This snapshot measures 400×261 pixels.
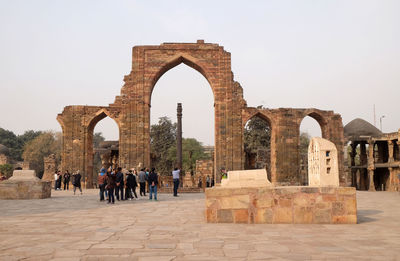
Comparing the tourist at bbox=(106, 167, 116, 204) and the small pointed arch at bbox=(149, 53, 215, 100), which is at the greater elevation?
the small pointed arch at bbox=(149, 53, 215, 100)

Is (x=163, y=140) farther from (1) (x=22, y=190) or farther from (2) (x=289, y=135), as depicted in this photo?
(1) (x=22, y=190)

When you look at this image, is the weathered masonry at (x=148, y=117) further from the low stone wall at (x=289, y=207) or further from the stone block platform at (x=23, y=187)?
the low stone wall at (x=289, y=207)

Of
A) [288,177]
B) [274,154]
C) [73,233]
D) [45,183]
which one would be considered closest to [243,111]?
[274,154]

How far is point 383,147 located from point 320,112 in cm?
716

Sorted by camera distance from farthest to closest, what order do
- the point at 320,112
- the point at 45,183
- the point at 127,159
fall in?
1. the point at 320,112
2. the point at 127,159
3. the point at 45,183

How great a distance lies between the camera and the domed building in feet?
72.5

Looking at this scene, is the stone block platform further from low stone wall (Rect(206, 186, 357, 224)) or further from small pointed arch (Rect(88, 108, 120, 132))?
low stone wall (Rect(206, 186, 357, 224))

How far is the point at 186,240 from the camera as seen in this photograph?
15.4ft

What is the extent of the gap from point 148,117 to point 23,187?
8.90 m

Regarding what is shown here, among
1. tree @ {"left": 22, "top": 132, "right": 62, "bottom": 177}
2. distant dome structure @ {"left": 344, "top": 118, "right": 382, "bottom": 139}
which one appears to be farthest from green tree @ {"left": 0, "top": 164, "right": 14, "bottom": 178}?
distant dome structure @ {"left": 344, "top": 118, "right": 382, "bottom": 139}

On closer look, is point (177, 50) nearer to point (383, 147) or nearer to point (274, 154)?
point (274, 154)

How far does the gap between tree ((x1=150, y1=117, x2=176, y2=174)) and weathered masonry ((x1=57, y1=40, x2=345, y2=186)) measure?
894 inches

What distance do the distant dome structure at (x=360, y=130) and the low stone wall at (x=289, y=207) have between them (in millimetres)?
19706

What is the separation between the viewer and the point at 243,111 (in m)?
20.5
